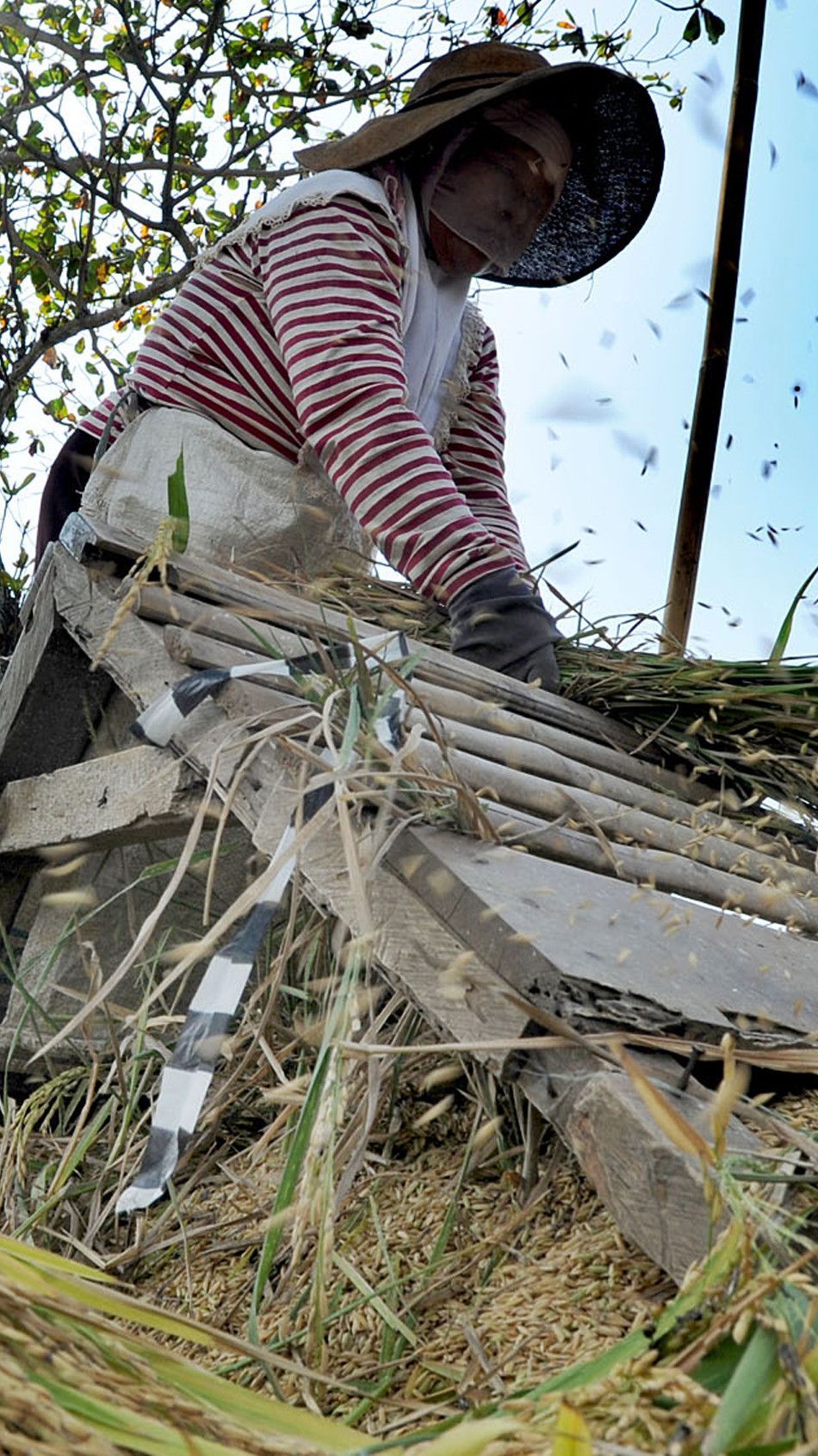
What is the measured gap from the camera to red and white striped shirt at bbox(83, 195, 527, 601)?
2.03 metres

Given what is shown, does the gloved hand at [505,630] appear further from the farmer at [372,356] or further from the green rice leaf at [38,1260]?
the green rice leaf at [38,1260]

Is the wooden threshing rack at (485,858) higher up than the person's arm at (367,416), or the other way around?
the person's arm at (367,416)

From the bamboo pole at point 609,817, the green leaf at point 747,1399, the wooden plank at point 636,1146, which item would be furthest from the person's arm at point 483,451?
the green leaf at point 747,1399

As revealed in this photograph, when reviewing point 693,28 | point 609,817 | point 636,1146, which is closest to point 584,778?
point 609,817

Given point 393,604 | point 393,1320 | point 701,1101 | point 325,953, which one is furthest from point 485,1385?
point 393,604

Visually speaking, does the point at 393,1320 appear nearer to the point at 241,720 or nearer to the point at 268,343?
the point at 241,720

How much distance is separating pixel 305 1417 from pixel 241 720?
0.70 m

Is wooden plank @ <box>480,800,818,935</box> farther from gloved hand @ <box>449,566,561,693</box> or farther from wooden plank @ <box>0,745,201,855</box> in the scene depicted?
gloved hand @ <box>449,566,561,693</box>

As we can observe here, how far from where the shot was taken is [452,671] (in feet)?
6.03

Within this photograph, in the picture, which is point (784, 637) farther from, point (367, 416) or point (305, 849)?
point (305, 849)

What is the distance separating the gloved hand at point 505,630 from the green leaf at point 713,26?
2303 mm

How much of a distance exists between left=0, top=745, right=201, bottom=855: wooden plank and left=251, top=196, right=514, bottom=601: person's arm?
0.55 metres

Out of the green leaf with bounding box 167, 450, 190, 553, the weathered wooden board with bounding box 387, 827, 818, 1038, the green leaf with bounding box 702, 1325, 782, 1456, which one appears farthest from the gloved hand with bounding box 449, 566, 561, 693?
the green leaf with bounding box 702, 1325, 782, 1456

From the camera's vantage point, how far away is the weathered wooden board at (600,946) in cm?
105
